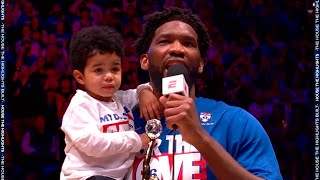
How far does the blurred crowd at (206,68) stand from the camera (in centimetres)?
285

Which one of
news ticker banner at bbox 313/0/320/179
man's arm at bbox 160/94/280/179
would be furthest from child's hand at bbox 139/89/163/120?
news ticker banner at bbox 313/0/320/179

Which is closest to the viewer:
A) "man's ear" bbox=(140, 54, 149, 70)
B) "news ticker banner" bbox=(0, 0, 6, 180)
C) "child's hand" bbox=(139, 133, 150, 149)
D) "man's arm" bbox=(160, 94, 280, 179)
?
"man's arm" bbox=(160, 94, 280, 179)

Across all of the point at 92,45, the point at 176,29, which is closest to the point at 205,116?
the point at 176,29

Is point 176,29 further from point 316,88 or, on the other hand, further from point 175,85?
point 316,88

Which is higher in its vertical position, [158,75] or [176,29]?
[176,29]

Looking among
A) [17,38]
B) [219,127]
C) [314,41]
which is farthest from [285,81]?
[219,127]

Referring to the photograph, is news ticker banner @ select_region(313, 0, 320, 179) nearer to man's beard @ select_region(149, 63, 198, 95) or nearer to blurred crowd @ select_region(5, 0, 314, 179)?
blurred crowd @ select_region(5, 0, 314, 179)

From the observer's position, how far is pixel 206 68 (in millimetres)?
2945

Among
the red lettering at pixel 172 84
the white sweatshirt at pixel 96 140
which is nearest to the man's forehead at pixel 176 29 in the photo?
the white sweatshirt at pixel 96 140

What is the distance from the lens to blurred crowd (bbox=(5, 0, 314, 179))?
9.36ft

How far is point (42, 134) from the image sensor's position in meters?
2.85

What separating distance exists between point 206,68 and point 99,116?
5.02 ft

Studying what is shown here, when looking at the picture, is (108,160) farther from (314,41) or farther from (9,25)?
(314,41)

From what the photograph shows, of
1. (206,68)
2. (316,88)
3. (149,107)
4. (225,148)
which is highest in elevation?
(206,68)
